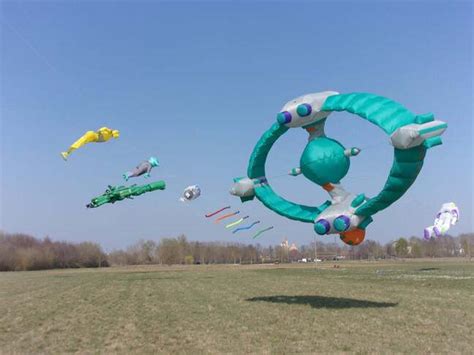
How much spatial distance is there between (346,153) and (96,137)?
13.7m

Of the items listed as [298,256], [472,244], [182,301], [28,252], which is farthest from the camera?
[298,256]

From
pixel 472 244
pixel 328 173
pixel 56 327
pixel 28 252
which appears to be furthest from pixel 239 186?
pixel 472 244

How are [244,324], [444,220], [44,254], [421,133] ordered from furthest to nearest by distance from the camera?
1. [44,254]
2. [444,220]
3. [244,324]
4. [421,133]

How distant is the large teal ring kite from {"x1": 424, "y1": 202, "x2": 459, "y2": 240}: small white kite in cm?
2733

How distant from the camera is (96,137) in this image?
936 inches

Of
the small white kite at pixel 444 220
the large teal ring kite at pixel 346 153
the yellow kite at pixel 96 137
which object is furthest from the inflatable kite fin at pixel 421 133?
the small white kite at pixel 444 220

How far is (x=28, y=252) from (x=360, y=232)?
342 ft

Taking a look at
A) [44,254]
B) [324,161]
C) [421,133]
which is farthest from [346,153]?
[44,254]

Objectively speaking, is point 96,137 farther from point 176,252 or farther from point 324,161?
point 176,252

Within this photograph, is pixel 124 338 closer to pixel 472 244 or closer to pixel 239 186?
pixel 239 186

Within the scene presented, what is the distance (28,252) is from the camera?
106m

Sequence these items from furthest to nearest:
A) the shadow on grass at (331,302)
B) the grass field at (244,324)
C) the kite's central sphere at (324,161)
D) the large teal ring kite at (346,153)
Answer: the shadow on grass at (331,302) < the kite's central sphere at (324,161) < the large teal ring kite at (346,153) < the grass field at (244,324)

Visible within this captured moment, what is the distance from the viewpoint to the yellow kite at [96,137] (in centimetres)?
2270

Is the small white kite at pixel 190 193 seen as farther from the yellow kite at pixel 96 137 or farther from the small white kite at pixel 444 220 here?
the small white kite at pixel 444 220
